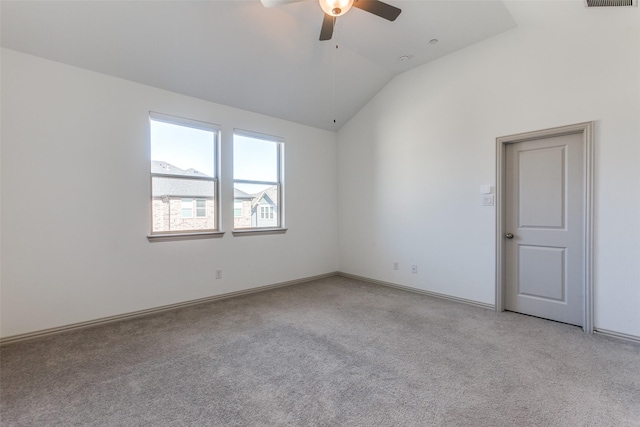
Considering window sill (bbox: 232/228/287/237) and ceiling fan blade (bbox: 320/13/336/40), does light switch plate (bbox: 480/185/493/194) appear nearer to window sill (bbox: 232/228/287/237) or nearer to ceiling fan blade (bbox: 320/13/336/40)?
ceiling fan blade (bbox: 320/13/336/40)

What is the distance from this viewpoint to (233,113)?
4043 mm

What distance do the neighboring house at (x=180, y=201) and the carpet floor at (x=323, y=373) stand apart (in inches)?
44.4

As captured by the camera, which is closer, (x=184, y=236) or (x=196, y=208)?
(x=184, y=236)

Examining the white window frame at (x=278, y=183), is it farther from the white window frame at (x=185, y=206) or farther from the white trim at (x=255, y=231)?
the white window frame at (x=185, y=206)

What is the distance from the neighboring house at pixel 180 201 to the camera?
3473 mm

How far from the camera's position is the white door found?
300 centimetres

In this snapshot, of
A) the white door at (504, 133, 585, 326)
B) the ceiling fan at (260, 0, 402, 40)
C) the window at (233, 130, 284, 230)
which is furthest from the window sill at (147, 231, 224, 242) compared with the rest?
the white door at (504, 133, 585, 326)

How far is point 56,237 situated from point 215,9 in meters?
2.72

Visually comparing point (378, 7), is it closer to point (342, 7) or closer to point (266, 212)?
point (342, 7)

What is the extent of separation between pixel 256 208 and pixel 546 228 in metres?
3.71

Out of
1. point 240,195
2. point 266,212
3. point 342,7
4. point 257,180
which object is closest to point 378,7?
point 342,7

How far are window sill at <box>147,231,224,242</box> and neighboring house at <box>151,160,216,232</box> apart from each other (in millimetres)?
116

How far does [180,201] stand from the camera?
3.65 meters

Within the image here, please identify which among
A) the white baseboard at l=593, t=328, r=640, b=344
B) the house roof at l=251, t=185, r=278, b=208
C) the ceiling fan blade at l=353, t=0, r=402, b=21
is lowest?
the white baseboard at l=593, t=328, r=640, b=344
